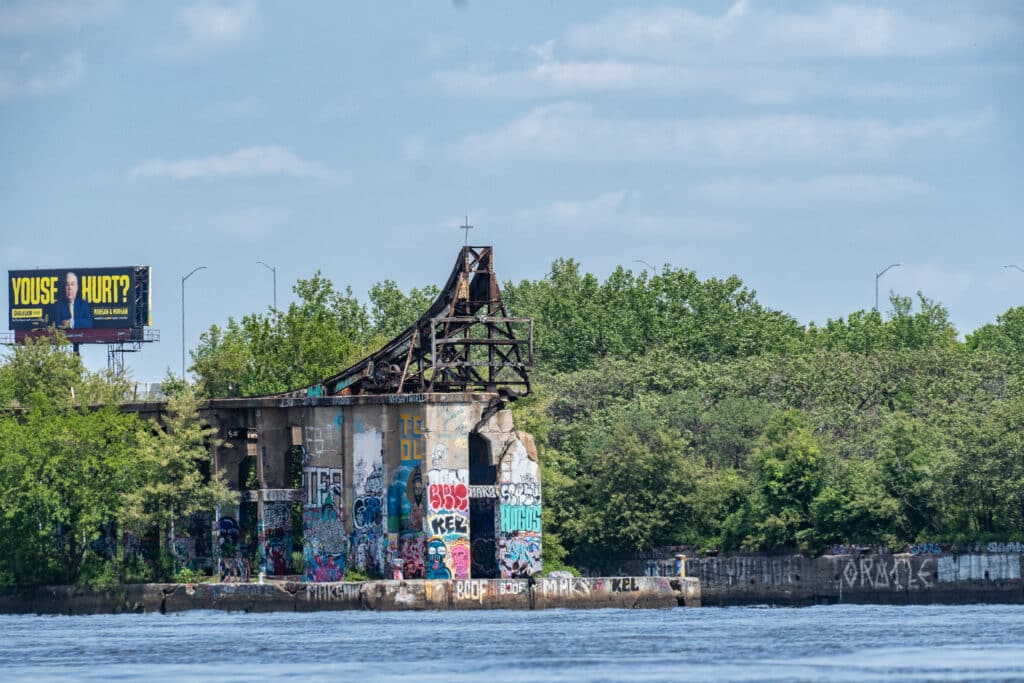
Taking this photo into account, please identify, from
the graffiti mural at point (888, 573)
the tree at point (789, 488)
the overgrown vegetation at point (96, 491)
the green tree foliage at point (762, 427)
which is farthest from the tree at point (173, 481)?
the graffiti mural at point (888, 573)

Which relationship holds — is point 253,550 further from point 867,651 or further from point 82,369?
point 867,651

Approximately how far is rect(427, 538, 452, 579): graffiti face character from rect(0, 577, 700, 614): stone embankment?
1.56m

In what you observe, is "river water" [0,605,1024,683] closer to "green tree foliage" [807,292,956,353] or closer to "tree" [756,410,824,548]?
"tree" [756,410,824,548]

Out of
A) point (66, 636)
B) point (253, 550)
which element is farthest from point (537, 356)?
point (66, 636)

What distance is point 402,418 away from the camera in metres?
100

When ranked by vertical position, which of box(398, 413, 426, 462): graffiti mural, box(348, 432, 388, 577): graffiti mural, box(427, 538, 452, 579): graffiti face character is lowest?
box(427, 538, 452, 579): graffiti face character

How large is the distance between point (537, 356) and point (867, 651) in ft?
278

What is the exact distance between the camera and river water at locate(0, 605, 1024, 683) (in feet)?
216

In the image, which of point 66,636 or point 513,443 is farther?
point 513,443

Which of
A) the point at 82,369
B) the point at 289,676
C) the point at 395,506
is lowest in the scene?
the point at 289,676

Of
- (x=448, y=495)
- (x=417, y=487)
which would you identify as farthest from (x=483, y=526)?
(x=417, y=487)

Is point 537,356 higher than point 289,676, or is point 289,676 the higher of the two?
point 537,356

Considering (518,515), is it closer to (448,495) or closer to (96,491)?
(448,495)

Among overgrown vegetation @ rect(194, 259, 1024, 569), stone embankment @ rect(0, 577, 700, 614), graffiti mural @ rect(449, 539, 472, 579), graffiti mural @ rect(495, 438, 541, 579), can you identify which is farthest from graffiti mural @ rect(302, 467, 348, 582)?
overgrown vegetation @ rect(194, 259, 1024, 569)
